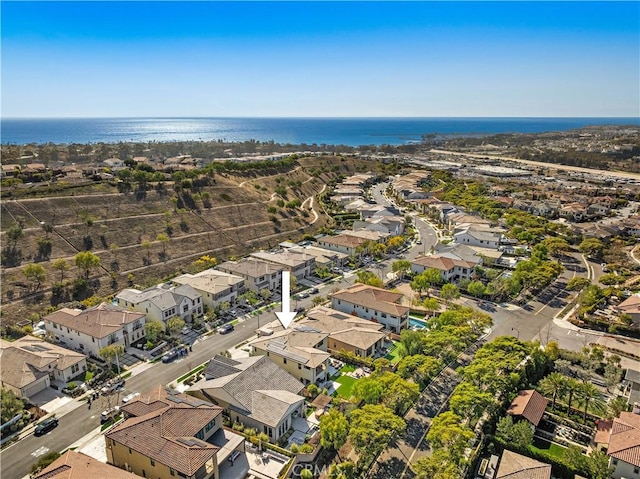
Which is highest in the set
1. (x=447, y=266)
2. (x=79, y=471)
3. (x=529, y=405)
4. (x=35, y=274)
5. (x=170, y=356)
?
(x=35, y=274)

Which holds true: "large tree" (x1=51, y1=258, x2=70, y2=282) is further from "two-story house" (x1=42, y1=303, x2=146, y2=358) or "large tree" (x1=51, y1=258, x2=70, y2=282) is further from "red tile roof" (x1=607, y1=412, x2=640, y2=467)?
"red tile roof" (x1=607, y1=412, x2=640, y2=467)

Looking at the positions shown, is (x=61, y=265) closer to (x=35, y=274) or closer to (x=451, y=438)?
(x=35, y=274)

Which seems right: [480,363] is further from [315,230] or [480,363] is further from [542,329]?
[315,230]

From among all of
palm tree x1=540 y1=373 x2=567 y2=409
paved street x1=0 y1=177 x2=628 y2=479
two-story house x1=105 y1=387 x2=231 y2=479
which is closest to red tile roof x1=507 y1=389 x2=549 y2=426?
palm tree x1=540 y1=373 x2=567 y2=409

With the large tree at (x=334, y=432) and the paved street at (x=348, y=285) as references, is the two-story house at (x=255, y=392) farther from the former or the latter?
the paved street at (x=348, y=285)

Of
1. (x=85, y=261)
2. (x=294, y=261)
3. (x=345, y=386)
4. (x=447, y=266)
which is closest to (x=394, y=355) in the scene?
(x=345, y=386)
